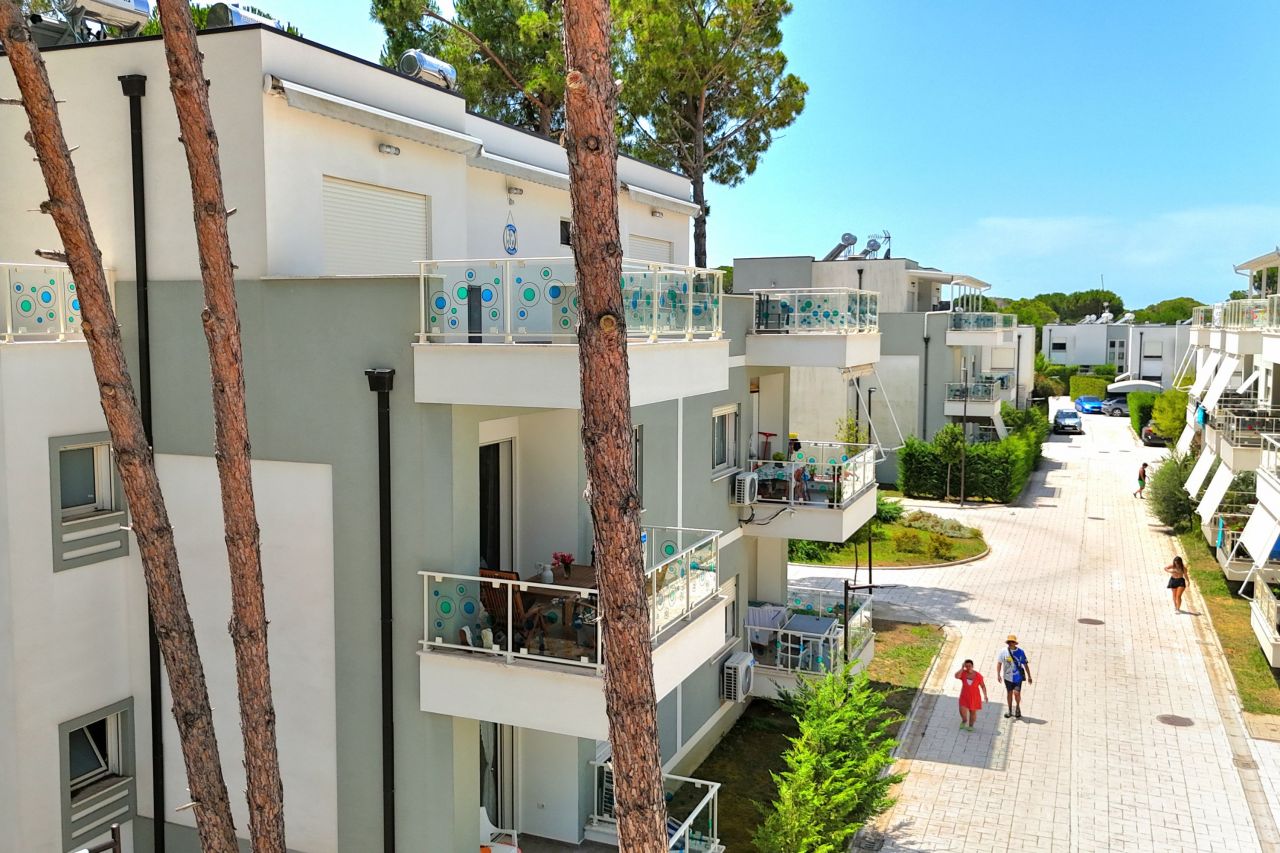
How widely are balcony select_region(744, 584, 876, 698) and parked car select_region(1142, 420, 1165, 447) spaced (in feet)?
126

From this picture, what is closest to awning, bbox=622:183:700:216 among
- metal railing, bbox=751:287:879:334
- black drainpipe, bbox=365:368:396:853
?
metal railing, bbox=751:287:879:334

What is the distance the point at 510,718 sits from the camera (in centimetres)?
958

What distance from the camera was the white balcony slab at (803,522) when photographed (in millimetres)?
17156

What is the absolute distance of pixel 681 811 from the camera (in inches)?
524

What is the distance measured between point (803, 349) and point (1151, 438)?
137 ft

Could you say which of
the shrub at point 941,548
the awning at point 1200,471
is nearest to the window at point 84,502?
the shrub at point 941,548

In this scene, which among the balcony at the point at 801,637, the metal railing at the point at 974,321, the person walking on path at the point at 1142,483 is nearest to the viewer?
the balcony at the point at 801,637

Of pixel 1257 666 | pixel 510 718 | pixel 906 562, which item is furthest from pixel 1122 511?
pixel 510 718

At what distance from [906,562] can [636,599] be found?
2370 cm

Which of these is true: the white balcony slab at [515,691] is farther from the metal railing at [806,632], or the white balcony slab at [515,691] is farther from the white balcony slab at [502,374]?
the metal railing at [806,632]

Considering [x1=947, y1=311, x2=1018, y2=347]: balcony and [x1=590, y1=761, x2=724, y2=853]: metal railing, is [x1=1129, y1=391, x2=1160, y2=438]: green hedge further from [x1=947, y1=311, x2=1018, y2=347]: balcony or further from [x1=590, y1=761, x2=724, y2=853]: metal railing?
[x1=590, y1=761, x2=724, y2=853]: metal railing

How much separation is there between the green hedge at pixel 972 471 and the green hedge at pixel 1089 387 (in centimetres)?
3815

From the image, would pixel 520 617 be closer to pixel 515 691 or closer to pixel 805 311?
pixel 515 691

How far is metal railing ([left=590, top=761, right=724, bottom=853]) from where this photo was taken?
37.3 feet
